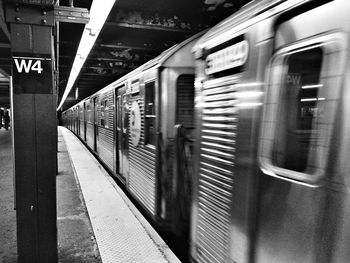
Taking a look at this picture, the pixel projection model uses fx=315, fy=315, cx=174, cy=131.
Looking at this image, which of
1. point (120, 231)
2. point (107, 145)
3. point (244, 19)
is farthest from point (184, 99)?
point (107, 145)

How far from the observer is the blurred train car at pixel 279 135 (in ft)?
4.66

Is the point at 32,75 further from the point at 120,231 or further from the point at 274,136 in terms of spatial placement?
the point at 120,231

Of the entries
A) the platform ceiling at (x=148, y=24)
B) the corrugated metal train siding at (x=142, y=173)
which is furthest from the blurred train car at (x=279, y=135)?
the platform ceiling at (x=148, y=24)

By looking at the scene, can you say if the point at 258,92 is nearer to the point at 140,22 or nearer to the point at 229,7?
the point at 229,7

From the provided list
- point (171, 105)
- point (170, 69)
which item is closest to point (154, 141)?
point (171, 105)

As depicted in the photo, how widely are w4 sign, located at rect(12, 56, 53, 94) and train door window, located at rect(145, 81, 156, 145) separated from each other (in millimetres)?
1912

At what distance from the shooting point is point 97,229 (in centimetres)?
390

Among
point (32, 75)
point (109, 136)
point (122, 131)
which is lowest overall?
point (109, 136)

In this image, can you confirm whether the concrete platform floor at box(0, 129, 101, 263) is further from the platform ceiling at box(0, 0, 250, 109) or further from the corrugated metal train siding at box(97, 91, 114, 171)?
the platform ceiling at box(0, 0, 250, 109)

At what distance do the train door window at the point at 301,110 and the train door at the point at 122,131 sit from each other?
4.16 m

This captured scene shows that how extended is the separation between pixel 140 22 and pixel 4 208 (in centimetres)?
377

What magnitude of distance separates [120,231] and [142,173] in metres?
1.24

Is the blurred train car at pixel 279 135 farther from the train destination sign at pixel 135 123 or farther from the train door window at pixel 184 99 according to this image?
the train destination sign at pixel 135 123

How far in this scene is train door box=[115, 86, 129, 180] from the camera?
600 centimetres
